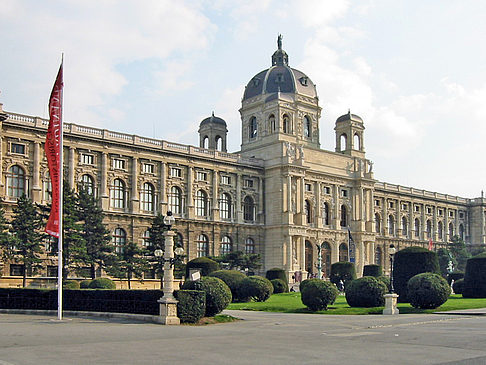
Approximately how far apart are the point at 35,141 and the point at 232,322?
38.8 metres

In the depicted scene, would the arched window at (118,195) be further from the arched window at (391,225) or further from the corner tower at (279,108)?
the arched window at (391,225)

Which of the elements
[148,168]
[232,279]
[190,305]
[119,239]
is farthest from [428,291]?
[148,168]

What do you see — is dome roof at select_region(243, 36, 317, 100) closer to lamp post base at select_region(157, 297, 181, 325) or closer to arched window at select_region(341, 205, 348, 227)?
arched window at select_region(341, 205, 348, 227)

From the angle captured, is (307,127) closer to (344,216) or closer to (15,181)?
(344,216)

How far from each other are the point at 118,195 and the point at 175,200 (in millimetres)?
7725

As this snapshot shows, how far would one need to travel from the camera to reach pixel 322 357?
1642 cm

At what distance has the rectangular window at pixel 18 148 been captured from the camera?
2350 inches

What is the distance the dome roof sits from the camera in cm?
8994

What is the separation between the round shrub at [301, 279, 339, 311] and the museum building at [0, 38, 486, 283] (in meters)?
31.0

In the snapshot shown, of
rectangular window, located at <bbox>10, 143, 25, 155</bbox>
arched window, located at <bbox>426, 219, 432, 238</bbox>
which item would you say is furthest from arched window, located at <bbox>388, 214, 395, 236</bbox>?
rectangular window, located at <bbox>10, 143, 25, 155</bbox>

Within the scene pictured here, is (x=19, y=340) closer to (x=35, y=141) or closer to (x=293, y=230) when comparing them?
(x=35, y=141)

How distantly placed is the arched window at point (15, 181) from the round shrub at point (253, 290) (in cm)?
2644

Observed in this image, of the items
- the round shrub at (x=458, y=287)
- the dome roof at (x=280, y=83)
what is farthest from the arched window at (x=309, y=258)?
the round shrub at (x=458, y=287)

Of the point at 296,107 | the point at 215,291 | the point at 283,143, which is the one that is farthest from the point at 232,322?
the point at 296,107
